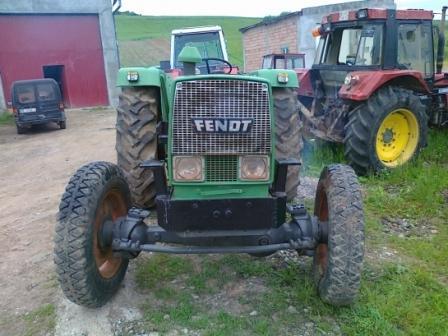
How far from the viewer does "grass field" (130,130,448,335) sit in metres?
2.81

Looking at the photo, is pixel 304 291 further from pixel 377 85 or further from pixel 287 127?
pixel 377 85

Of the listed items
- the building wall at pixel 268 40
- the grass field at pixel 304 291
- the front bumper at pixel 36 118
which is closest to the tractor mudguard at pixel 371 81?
the grass field at pixel 304 291

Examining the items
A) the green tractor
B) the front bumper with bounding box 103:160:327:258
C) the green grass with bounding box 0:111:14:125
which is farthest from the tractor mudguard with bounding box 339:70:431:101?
the green grass with bounding box 0:111:14:125

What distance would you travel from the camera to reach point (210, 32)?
8.88m

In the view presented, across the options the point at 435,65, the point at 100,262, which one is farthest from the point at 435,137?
the point at 100,262

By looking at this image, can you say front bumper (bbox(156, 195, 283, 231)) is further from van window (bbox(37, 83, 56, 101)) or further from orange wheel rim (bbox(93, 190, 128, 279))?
van window (bbox(37, 83, 56, 101))

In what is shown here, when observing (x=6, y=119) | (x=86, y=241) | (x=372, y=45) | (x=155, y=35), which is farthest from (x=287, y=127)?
(x=155, y=35)

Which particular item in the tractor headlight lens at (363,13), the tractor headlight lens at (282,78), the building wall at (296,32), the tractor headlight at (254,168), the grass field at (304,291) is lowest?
the grass field at (304,291)

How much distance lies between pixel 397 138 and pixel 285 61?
863cm

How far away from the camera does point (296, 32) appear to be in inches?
717

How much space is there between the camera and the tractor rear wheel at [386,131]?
553cm

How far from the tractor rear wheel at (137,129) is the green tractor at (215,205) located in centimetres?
94

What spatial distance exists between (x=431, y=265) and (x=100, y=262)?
2.45 m

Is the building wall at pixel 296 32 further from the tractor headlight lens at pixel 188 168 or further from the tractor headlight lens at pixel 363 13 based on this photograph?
the tractor headlight lens at pixel 188 168
